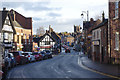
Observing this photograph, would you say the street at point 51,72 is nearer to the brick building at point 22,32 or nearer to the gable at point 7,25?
the gable at point 7,25

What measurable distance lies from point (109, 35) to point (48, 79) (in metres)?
16.2

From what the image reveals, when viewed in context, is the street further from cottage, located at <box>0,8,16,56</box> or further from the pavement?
cottage, located at <box>0,8,16,56</box>

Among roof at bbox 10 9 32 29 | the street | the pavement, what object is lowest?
the street

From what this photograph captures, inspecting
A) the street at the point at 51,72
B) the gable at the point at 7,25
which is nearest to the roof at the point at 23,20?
the gable at the point at 7,25

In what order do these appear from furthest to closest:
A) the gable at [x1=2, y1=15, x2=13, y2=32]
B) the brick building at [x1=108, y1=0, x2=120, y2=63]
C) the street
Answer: the gable at [x1=2, y1=15, x2=13, y2=32], the brick building at [x1=108, y1=0, x2=120, y2=63], the street

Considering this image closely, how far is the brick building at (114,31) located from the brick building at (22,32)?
2467cm

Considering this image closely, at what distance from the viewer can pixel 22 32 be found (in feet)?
172

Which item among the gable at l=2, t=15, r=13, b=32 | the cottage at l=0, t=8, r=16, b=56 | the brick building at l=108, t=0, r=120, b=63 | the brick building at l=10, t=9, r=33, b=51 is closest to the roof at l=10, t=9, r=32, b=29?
the brick building at l=10, t=9, r=33, b=51

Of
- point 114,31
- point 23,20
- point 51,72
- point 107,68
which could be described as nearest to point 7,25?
point 23,20

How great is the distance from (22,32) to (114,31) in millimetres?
30419

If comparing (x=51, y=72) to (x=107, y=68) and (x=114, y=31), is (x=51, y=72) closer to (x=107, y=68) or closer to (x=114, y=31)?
(x=107, y=68)

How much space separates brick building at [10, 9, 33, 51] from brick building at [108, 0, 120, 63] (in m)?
24.7

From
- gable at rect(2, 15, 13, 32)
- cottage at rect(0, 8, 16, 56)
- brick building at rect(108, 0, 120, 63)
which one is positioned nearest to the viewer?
brick building at rect(108, 0, 120, 63)

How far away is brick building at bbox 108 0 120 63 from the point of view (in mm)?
26388
